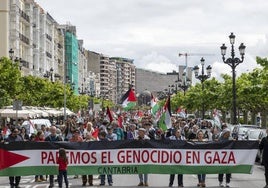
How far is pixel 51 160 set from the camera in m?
19.0

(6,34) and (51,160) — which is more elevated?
(6,34)

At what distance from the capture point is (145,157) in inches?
746

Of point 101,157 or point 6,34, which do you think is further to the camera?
point 6,34

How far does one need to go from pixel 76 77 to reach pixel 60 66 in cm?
2968

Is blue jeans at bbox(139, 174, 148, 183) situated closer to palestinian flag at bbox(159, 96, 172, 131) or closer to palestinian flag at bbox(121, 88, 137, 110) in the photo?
palestinian flag at bbox(159, 96, 172, 131)

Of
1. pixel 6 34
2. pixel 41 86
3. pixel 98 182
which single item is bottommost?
pixel 98 182

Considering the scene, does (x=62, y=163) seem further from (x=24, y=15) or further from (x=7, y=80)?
(x=24, y=15)

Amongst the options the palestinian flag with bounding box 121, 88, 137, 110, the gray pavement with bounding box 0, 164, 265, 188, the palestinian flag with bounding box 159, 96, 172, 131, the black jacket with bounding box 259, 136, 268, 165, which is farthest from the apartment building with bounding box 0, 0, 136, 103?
the black jacket with bounding box 259, 136, 268, 165

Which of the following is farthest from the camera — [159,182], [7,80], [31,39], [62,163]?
[31,39]

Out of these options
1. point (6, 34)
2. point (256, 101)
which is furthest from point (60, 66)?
point (256, 101)

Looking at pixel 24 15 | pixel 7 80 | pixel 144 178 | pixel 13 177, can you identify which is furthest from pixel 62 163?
pixel 24 15

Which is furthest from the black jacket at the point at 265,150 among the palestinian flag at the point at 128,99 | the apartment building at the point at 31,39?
the apartment building at the point at 31,39

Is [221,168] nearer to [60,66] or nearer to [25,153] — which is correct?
[25,153]

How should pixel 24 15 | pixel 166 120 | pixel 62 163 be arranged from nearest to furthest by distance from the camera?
1. pixel 62 163
2. pixel 166 120
3. pixel 24 15
